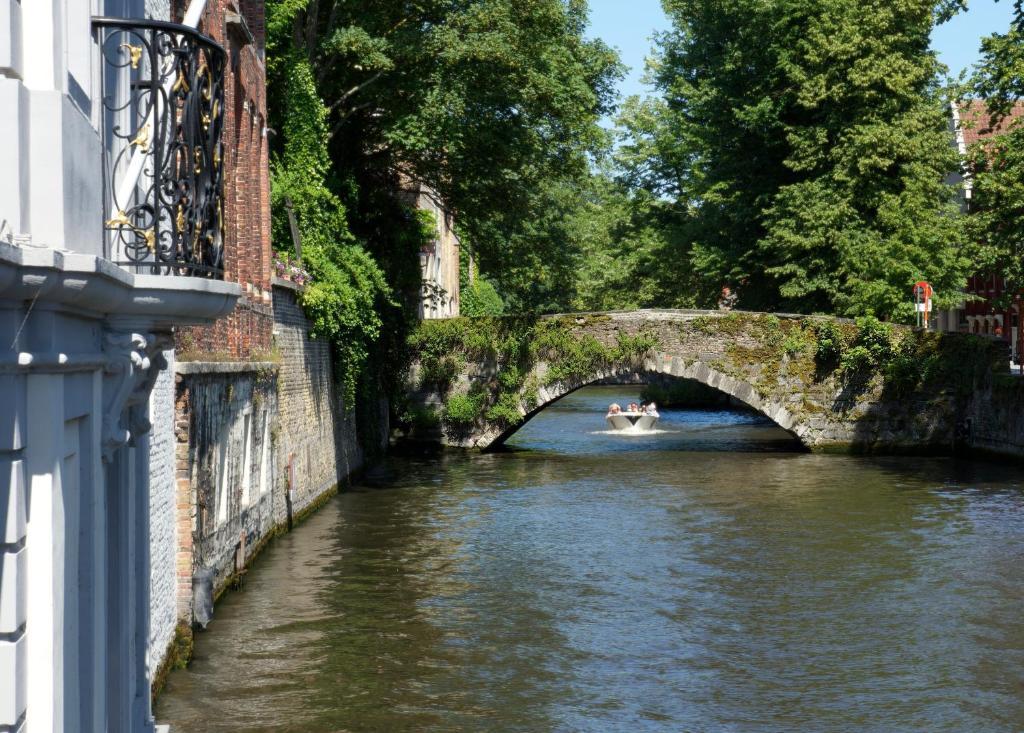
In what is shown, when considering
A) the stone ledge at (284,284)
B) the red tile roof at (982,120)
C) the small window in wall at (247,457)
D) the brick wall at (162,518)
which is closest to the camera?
the brick wall at (162,518)

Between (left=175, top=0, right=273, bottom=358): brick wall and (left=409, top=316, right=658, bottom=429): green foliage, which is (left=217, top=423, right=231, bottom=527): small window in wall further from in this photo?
(left=409, top=316, right=658, bottom=429): green foliage

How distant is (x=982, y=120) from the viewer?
146 ft

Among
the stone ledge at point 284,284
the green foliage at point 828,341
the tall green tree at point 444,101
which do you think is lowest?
the green foliage at point 828,341

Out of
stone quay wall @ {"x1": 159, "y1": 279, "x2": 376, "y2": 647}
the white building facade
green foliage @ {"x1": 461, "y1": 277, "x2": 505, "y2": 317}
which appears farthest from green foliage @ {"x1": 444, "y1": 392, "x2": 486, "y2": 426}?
the white building facade

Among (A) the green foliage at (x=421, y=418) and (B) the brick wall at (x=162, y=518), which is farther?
(A) the green foliage at (x=421, y=418)

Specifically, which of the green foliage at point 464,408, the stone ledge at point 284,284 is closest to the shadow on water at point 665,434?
the green foliage at point 464,408

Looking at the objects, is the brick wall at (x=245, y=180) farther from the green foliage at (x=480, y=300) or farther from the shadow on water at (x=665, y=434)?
the green foliage at (x=480, y=300)

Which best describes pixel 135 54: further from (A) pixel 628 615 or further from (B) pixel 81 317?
(A) pixel 628 615

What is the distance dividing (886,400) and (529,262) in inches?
338

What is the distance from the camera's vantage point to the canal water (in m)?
10.9

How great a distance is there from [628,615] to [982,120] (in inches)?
1360

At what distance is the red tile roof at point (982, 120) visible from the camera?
26.5m

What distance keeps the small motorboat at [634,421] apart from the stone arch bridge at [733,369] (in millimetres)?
6174

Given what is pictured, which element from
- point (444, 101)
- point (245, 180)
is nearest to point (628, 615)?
point (245, 180)
